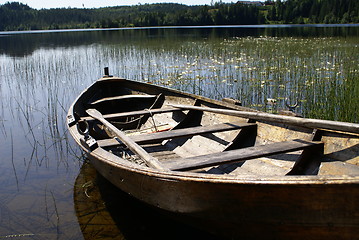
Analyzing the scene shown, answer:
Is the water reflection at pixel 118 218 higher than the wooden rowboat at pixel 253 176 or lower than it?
lower

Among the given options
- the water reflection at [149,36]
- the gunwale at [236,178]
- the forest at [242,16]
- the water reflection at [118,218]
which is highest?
the forest at [242,16]

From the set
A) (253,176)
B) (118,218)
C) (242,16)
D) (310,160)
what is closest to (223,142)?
(310,160)

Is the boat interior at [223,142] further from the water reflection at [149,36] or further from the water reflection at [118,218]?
the water reflection at [149,36]

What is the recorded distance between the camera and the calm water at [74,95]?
13.2 feet

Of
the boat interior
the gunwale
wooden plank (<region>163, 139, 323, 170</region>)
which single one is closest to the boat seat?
the boat interior

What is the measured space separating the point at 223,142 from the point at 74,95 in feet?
21.6

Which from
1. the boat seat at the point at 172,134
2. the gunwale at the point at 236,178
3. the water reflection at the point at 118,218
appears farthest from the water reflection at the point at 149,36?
the gunwale at the point at 236,178

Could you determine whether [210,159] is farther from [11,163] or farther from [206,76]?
[206,76]

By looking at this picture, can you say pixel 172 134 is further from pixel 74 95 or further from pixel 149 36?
pixel 149 36

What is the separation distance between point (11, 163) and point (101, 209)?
2424mm

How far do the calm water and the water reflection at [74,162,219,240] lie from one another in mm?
12

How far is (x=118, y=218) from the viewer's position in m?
4.05

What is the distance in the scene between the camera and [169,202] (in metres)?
2.91

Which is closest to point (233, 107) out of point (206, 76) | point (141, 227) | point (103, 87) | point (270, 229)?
point (141, 227)
